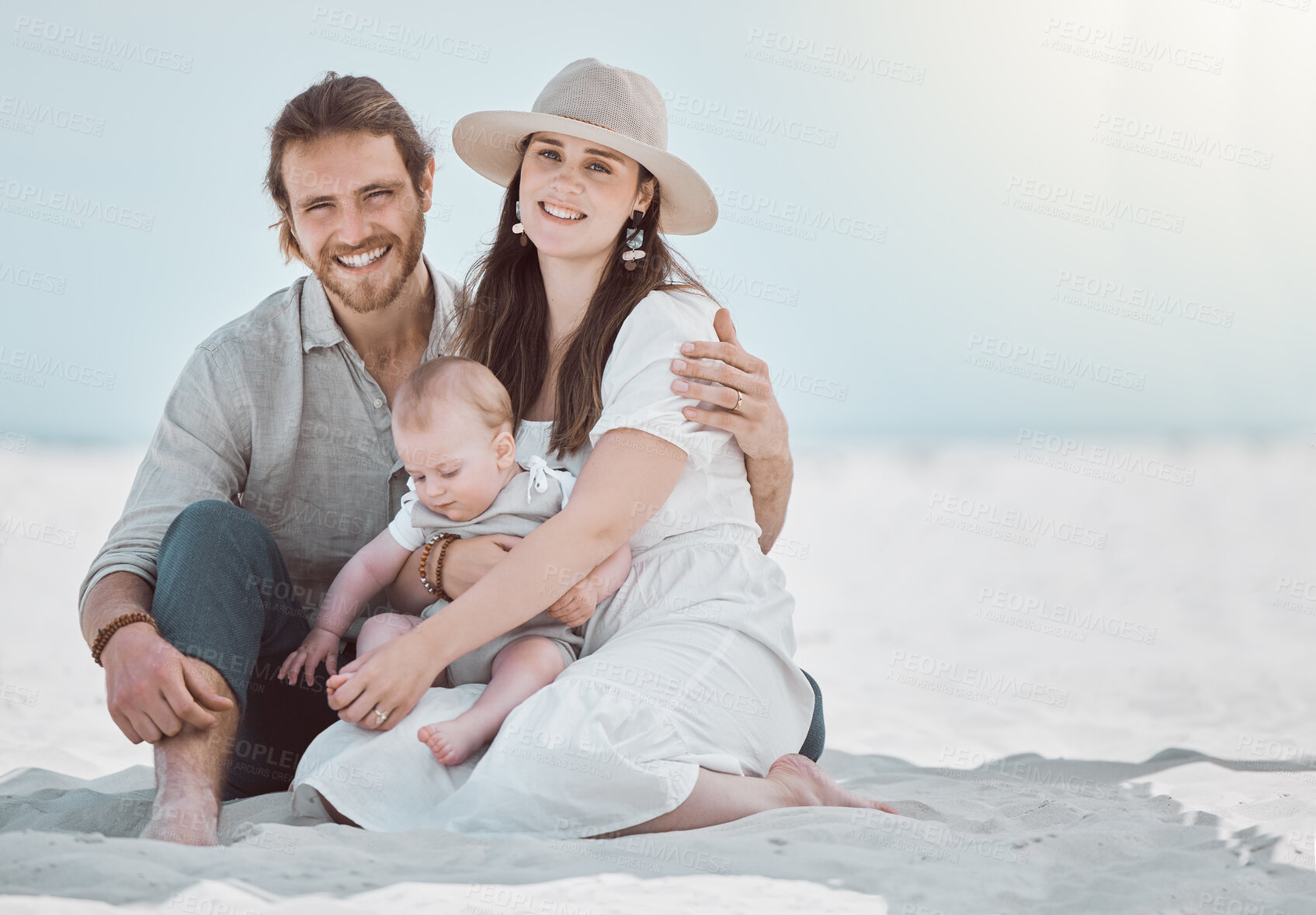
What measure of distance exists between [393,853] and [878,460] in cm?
1496

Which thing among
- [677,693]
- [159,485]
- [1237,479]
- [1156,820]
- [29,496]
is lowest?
[1156,820]

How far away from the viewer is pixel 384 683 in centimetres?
229

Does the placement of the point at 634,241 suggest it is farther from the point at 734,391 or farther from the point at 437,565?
the point at 437,565

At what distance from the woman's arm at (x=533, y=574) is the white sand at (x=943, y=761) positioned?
292 millimetres

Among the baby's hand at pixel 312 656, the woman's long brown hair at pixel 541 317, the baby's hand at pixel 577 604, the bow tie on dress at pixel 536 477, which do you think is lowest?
the baby's hand at pixel 312 656

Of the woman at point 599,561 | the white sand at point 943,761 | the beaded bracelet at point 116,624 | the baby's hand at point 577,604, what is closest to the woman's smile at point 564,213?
the woman at point 599,561

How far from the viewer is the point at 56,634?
781cm

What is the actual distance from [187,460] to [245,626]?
71 centimetres

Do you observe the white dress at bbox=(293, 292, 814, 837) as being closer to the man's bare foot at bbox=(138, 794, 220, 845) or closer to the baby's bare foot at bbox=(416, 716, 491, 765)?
the baby's bare foot at bbox=(416, 716, 491, 765)

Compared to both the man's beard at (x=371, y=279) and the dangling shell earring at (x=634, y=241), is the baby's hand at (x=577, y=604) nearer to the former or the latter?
the dangling shell earring at (x=634, y=241)

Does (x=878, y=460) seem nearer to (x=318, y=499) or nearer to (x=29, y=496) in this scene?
(x=29, y=496)

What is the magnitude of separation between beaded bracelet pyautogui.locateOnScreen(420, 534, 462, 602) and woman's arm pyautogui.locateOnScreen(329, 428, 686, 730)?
0.22m

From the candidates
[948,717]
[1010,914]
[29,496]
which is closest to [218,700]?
[1010,914]

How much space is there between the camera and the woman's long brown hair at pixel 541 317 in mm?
2746
